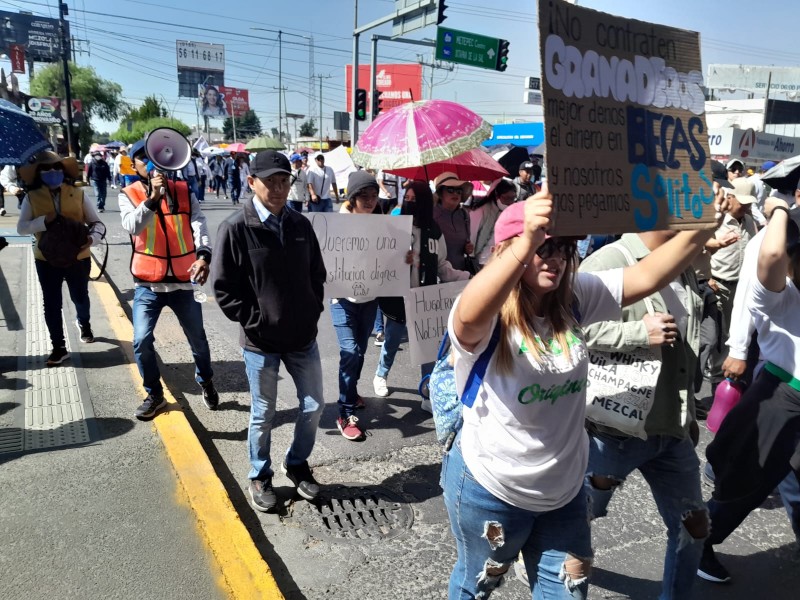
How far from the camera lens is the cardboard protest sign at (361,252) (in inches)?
173

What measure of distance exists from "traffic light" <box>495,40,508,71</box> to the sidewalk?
18240 mm

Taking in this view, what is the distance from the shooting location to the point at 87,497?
3.52 m

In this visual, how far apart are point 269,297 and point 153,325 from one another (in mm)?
1652

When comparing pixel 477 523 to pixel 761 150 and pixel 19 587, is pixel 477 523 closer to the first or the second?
pixel 19 587

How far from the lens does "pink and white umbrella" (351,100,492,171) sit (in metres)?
4.08

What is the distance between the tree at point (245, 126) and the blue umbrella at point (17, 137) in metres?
114

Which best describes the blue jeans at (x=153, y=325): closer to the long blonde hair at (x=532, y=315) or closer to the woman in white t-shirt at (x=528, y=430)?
the woman in white t-shirt at (x=528, y=430)

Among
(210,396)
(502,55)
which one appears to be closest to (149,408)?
(210,396)

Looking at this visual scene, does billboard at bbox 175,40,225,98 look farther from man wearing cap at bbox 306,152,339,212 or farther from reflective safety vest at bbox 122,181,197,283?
reflective safety vest at bbox 122,181,197,283

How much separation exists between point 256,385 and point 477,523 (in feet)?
5.77

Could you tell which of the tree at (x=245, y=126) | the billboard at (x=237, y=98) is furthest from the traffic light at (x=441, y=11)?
the tree at (x=245, y=126)

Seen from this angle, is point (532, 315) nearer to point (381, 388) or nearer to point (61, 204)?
point (381, 388)

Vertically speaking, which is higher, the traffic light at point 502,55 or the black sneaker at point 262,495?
the traffic light at point 502,55

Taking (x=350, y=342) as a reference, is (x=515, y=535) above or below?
below
